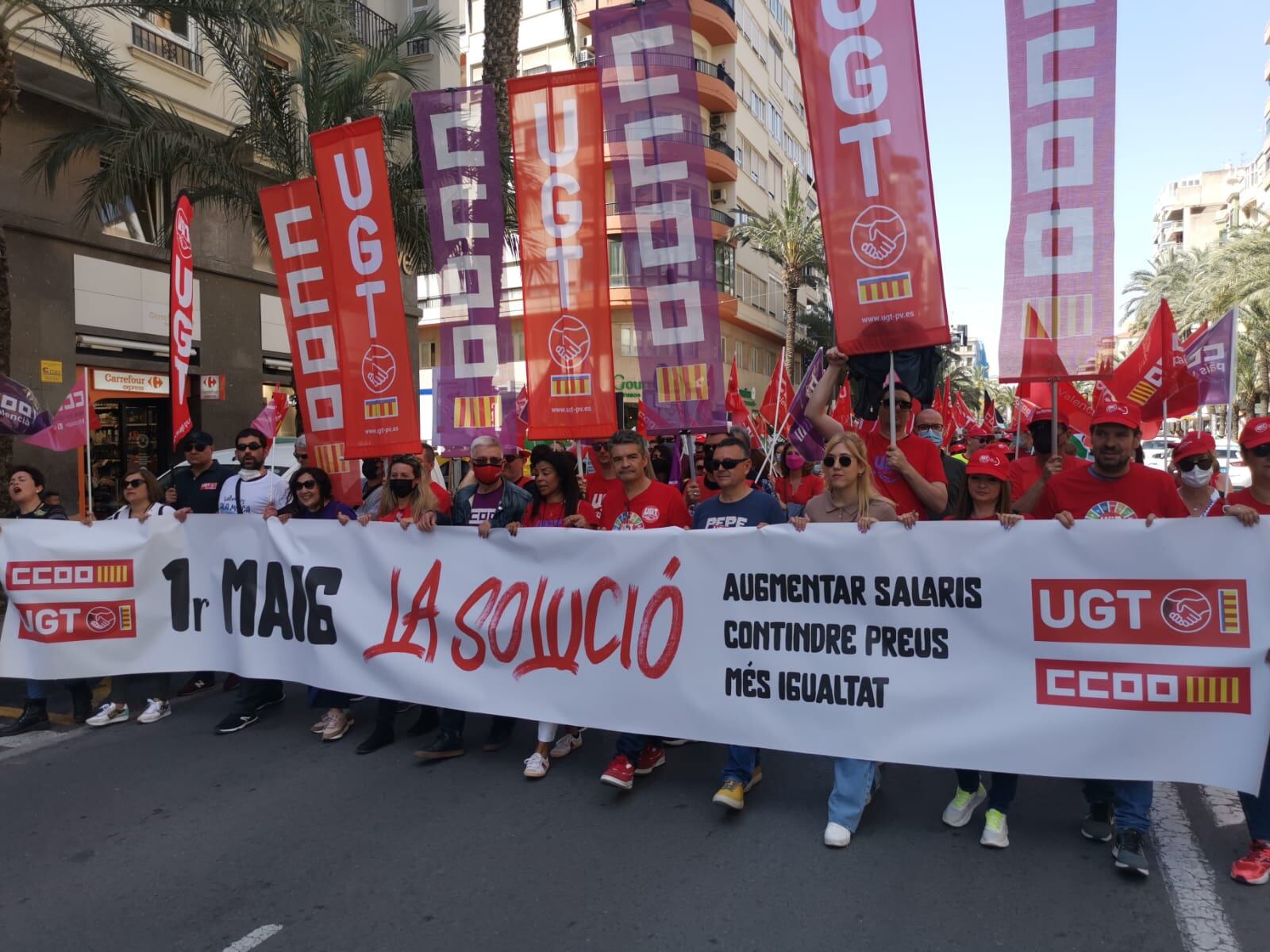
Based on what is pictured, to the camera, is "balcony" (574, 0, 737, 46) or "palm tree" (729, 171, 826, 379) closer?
"palm tree" (729, 171, 826, 379)

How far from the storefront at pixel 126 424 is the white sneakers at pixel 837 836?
1404 centimetres

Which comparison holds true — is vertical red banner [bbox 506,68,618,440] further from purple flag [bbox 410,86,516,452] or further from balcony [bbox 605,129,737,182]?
balcony [bbox 605,129,737,182]

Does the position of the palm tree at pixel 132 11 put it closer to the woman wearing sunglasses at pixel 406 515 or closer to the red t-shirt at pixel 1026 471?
the woman wearing sunglasses at pixel 406 515

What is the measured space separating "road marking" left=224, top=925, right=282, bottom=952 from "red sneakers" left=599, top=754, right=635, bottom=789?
166 cm

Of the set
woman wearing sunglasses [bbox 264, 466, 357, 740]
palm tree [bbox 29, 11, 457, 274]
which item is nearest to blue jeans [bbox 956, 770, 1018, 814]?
woman wearing sunglasses [bbox 264, 466, 357, 740]

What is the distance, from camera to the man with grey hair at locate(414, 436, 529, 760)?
5.29 metres

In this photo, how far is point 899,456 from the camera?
187 inches

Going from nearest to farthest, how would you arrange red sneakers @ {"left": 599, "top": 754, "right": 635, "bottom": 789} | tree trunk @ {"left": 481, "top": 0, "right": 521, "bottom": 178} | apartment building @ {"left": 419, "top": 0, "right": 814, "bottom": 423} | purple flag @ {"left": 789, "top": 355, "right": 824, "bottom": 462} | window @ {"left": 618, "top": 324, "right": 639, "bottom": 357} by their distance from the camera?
1. red sneakers @ {"left": 599, "top": 754, "right": 635, "bottom": 789}
2. purple flag @ {"left": 789, "top": 355, "right": 824, "bottom": 462}
3. tree trunk @ {"left": 481, "top": 0, "right": 521, "bottom": 178}
4. apartment building @ {"left": 419, "top": 0, "right": 814, "bottom": 423}
5. window @ {"left": 618, "top": 324, "right": 639, "bottom": 357}

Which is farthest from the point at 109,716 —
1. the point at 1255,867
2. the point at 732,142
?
the point at 732,142

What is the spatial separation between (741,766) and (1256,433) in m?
2.66

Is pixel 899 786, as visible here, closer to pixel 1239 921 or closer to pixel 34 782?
pixel 1239 921

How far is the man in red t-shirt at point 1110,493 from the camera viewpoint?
159 inches

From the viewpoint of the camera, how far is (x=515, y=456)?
8.45m

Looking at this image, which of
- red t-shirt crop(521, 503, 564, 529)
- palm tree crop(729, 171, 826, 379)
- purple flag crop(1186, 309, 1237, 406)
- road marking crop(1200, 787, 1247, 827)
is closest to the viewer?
road marking crop(1200, 787, 1247, 827)
